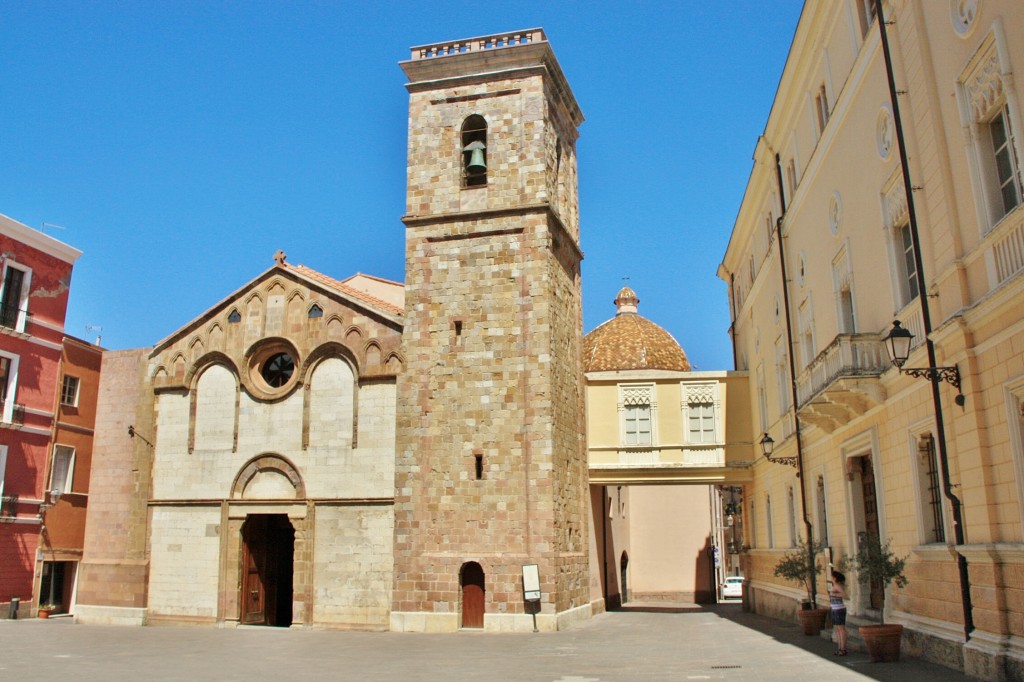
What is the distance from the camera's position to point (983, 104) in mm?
10891

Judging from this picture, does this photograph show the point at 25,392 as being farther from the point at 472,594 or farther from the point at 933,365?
the point at 933,365

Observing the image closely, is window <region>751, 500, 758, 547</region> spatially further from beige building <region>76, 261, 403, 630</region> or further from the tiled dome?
beige building <region>76, 261, 403, 630</region>

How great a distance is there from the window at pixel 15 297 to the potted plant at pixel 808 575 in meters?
22.8

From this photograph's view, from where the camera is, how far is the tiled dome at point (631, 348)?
136 feet

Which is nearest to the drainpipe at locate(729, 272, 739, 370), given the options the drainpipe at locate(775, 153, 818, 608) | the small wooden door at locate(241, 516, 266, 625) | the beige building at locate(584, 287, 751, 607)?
the beige building at locate(584, 287, 751, 607)

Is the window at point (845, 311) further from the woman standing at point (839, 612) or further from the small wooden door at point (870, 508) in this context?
the woman standing at point (839, 612)

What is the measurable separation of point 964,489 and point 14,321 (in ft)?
85.0

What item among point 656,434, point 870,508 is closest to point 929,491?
point 870,508

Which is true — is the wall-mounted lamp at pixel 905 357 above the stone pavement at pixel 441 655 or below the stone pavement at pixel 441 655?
above

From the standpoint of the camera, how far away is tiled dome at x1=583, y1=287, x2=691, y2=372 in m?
41.3

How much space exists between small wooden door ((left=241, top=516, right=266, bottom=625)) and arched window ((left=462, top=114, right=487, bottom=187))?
39.4ft

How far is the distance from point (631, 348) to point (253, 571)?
72.1 ft

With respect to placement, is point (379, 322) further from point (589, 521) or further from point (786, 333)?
point (786, 333)

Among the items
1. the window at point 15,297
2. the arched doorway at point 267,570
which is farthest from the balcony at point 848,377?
the window at point 15,297
